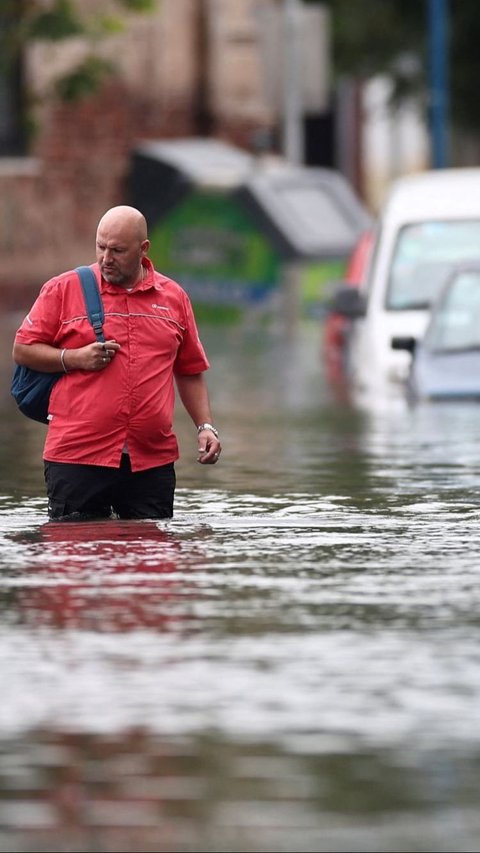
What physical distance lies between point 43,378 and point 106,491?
0.48 m

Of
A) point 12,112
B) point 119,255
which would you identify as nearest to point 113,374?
point 119,255

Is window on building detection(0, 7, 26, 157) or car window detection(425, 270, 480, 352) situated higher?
window on building detection(0, 7, 26, 157)

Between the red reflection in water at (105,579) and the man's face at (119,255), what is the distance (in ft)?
3.19

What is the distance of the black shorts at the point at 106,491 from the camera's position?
32.0 ft

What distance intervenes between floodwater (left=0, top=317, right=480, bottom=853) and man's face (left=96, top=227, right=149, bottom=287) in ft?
3.24

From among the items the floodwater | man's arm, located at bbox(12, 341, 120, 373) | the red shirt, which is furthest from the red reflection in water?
man's arm, located at bbox(12, 341, 120, 373)

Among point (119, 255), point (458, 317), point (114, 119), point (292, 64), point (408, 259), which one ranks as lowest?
point (458, 317)

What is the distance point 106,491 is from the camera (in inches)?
387

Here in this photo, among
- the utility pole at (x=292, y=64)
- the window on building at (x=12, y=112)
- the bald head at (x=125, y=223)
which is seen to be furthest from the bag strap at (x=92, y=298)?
the window on building at (x=12, y=112)

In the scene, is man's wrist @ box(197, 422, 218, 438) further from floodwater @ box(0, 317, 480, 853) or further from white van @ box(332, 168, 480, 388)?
white van @ box(332, 168, 480, 388)

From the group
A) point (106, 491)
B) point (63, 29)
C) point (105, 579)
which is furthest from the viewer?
point (63, 29)

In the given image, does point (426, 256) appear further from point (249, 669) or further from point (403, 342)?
point (249, 669)

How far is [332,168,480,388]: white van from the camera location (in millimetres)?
18500

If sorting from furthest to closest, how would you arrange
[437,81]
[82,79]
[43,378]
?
1. [437,81]
2. [82,79]
3. [43,378]
